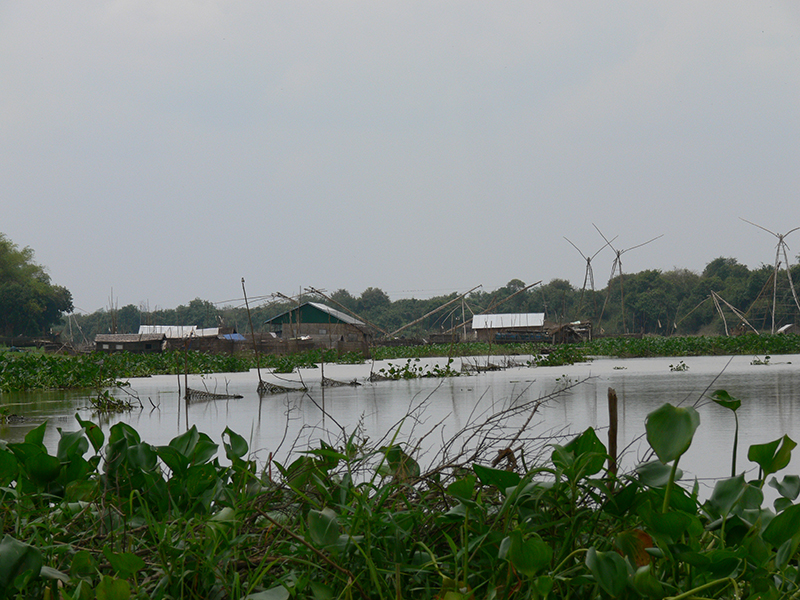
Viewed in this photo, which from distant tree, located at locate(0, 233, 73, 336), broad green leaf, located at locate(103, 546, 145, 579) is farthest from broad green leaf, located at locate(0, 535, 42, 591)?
distant tree, located at locate(0, 233, 73, 336)

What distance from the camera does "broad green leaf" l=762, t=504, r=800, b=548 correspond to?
1.39 meters

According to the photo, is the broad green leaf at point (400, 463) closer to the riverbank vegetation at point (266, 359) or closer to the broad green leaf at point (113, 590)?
the broad green leaf at point (113, 590)

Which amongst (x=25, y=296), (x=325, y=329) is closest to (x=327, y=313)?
(x=325, y=329)

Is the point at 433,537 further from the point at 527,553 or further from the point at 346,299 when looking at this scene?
the point at 346,299

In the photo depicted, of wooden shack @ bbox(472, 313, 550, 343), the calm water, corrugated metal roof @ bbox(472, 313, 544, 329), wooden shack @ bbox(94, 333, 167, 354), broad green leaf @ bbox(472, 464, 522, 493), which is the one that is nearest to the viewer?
broad green leaf @ bbox(472, 464, 522, 493)

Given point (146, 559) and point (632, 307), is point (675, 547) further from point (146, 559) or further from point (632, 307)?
point (632, 307)

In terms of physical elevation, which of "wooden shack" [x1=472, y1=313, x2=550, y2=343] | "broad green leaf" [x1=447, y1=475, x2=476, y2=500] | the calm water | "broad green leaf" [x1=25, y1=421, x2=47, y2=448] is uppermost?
"wooden shack" [x1=472, y1=313, x2=550, y2=343]

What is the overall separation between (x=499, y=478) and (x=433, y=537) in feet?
0.79

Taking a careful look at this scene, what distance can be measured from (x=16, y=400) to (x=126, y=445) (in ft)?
30.0

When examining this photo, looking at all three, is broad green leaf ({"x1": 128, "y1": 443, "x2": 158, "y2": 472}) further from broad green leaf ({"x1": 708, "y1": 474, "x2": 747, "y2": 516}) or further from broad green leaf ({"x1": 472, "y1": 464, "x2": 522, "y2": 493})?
broad green leaf ({"x1": 708, "y1": 474, "x2": 747, "y2": 516})

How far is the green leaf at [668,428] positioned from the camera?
1364 mm

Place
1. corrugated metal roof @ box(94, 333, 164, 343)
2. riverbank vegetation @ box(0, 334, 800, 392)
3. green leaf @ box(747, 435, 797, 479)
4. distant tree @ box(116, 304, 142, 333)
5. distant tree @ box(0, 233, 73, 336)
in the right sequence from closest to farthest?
1. green leaf @ box(747, 435, 797, 479)
2. riverbank vegetation @ box(0, 334, 800, 392)
3. corrugated metal roof @ box(94, 333, 164, 343)
4. distant tree @ box(0, 233, 73, 336)
5. distant tree @ box(116, 304, 142, 333)

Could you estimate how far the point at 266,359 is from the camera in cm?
1891

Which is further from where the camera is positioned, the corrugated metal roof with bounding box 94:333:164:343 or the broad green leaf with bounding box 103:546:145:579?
the corrugated metal roof with bounding box 94:333:164:343
